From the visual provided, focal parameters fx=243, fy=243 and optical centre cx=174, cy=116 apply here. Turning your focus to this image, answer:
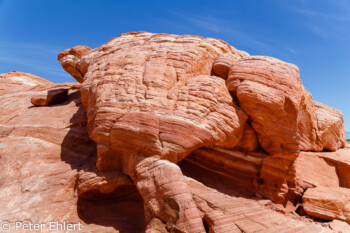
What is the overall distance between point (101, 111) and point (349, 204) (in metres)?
9.84

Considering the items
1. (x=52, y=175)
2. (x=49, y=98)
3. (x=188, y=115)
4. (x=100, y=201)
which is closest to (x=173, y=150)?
(x=188, y=115)

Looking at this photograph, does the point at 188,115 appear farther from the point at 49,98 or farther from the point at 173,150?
the point at 49,98

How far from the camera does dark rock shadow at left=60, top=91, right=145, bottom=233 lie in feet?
25.5

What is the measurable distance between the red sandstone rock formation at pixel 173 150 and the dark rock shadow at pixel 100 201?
4 cm

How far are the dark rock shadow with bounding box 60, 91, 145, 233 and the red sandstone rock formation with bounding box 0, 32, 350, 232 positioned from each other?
0.04m

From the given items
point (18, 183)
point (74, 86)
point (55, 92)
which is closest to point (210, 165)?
point (18, 183)

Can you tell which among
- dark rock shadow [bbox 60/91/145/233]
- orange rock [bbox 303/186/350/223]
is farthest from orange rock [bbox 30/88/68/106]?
orange rock [bbox 303/186/350/223]

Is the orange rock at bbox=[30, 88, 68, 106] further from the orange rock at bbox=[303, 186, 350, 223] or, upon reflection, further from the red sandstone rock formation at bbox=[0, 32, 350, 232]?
the orange rock at bbox=[303, 186, 350, 223]

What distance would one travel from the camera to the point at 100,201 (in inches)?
341

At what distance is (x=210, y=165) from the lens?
9688 millimetres

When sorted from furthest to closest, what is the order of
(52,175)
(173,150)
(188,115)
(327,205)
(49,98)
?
(49,98)
(327,205)
(52,175)
(188,115)
(173,150)

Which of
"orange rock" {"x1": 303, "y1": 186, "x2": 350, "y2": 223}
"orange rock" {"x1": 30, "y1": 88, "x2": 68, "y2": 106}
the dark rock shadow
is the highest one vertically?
"orange rock" {"x1": 30, "y1": 88, "x2": 68, "y2": 106}

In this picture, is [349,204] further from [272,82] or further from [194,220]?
[194,220]

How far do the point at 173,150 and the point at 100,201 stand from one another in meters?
3.59
